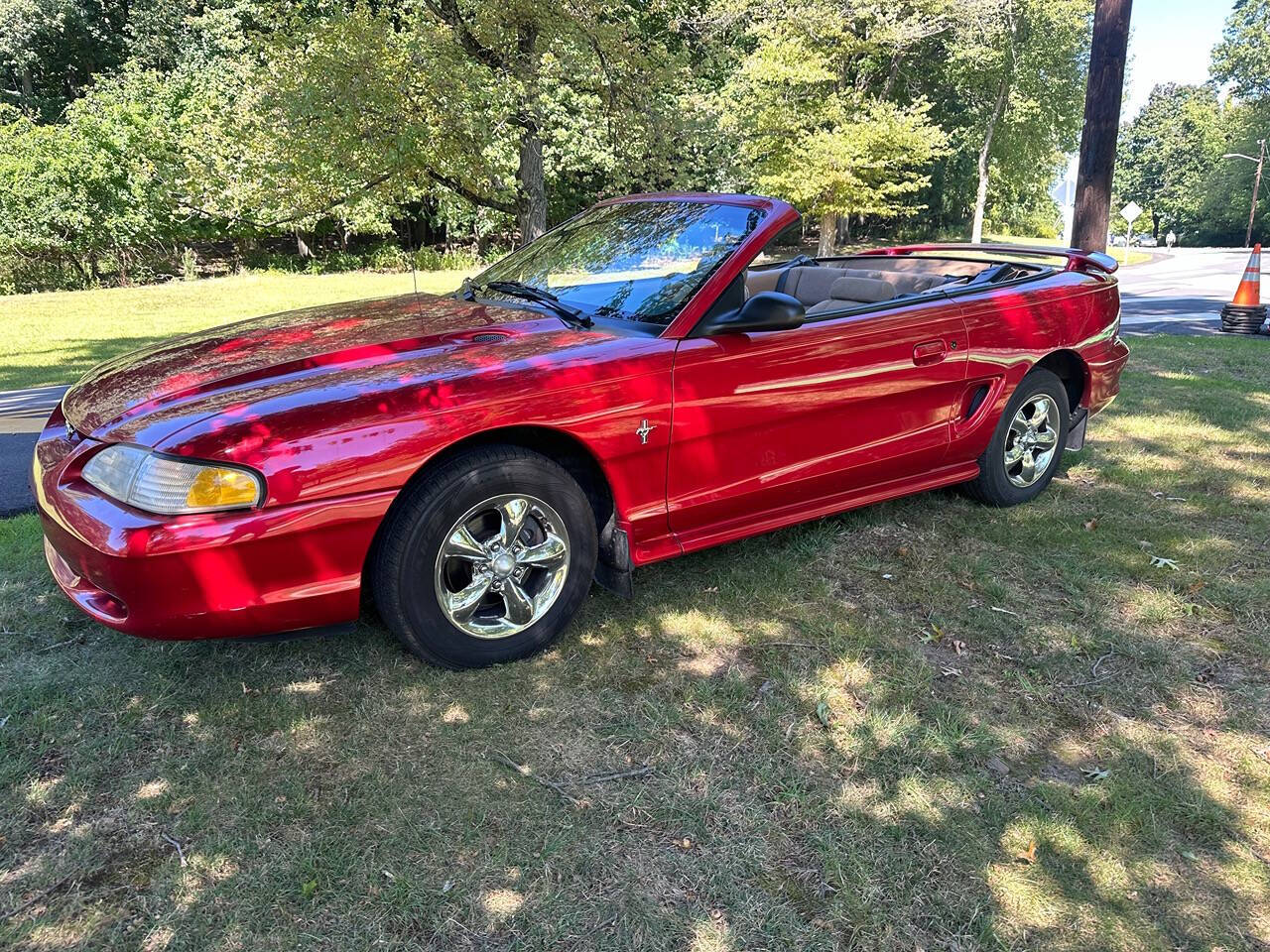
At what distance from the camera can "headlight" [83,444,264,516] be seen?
7.68 ft

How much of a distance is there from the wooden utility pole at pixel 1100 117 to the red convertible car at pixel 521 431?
4.66 meters

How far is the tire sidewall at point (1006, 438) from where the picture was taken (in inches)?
164

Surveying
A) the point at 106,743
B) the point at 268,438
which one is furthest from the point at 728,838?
the point at 106,743

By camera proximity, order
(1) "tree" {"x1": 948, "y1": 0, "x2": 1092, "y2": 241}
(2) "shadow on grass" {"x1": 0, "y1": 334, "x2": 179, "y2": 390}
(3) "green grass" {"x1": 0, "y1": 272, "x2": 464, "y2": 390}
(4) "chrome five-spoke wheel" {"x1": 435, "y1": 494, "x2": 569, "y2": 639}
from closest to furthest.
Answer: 1. (4) "chrome five-spoke wheel" {"x1": 435, "y1": 494, "x2": 569, "y2": 639}
2. (2) "shadow on grass" {"x1": 0, "y1": 334, "x2": 179, "y2": 390}
3. (3) "green grass" {"x1": 0, "y1": 272, "x2": 464, "y2": 390}
4. (1) "tree" {"x1": 948, "y1": 0, "x2": 1092, "y2": 241}

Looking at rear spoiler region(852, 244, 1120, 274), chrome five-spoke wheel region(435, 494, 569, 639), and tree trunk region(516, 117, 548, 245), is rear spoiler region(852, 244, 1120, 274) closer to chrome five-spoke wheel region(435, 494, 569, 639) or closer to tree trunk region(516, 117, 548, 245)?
chrome five-spoke wheel region(435, 494, 569, 639)

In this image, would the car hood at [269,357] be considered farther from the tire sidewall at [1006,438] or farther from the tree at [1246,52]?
the tree at [1246,52]

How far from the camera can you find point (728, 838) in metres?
2.18

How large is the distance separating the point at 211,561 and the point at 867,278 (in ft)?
11.0

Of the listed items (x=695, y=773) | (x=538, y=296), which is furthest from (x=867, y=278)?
(x=695, y=773)

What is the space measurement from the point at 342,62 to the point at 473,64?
128 cm

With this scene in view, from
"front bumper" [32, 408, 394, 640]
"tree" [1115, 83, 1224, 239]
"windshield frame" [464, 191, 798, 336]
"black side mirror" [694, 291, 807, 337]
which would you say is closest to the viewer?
"front bumper" [32, 408, 394, 640]

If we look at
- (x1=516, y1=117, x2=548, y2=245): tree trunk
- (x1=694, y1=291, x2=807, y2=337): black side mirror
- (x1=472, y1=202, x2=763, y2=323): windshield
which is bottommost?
(x1=694, y1=291, x2=807, y2=337): black side mirror

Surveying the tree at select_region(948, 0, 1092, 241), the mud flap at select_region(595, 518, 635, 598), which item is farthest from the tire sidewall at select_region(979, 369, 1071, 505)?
the tree at select_region(948, 0, 1092, 241)

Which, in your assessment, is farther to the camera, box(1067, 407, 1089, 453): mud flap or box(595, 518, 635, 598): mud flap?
box(1067, 407, 1089, 453): mud flap
